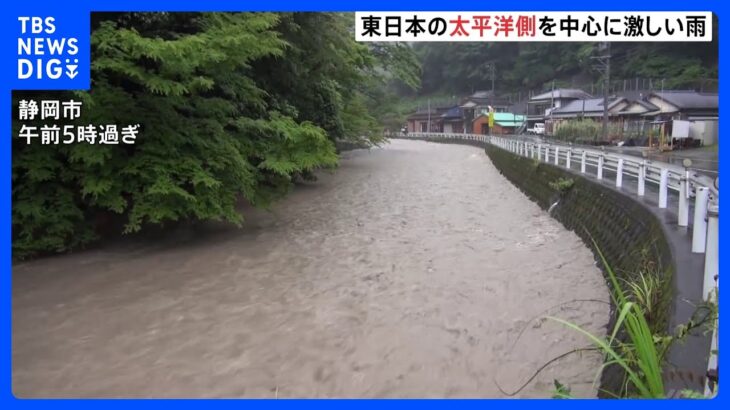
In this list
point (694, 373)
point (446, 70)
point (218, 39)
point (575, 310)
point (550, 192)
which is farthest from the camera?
point (446, 70)

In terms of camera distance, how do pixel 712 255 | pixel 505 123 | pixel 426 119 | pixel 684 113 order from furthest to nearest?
pixel 426 119
pixel 505 123
pixel 684 113
pixel 712 255

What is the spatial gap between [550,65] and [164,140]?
43.2 meters

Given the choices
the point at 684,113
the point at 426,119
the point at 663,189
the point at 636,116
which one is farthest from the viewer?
the point at 426,119

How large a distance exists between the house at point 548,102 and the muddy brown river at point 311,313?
3043cm

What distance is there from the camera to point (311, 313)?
6215 mm

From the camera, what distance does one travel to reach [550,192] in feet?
41.3

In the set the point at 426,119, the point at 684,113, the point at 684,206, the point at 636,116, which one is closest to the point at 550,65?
the point at 636,116

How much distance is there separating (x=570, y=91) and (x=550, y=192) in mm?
31865

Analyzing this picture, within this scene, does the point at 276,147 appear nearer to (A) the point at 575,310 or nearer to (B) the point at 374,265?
(B) the point at 374,265

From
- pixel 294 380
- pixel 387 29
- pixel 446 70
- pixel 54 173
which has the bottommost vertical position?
pixel 294 380

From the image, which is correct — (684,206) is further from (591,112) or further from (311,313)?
(591,112)

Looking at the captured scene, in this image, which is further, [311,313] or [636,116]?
[636,116]

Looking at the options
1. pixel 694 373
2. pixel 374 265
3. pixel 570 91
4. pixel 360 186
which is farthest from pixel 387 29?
pixel 570 91

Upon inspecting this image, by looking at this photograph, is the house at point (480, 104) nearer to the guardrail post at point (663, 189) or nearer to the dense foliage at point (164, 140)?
the dense foliage at point (164, 140)
